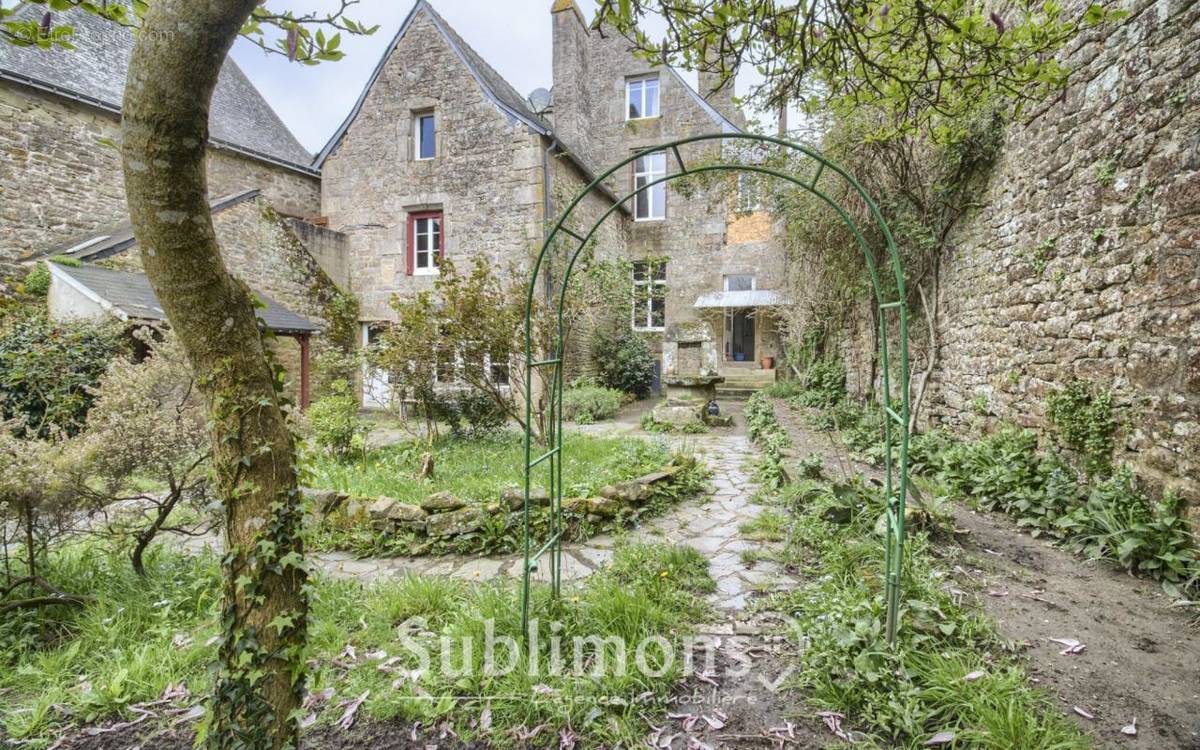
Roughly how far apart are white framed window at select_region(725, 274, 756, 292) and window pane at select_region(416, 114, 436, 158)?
7.87 metres

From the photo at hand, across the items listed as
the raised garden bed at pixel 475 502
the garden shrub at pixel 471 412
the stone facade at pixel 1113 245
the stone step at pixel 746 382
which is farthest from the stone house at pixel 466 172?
the stone facade at pixel 1113 245

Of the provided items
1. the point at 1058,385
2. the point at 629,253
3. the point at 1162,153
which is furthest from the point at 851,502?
the point at 629,253

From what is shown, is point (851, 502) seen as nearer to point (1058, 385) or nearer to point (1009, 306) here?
point (1058, 385)

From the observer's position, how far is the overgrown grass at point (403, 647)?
2.16 m

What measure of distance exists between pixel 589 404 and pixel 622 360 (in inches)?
130

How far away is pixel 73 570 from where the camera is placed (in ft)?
10.6

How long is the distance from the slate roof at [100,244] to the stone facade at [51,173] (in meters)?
0.16

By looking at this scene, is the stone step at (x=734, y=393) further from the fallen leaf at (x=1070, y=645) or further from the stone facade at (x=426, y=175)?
the fallen leaf at (x=1070, y=645)

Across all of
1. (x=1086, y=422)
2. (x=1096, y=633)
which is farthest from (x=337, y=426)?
(x=1086, y=422)

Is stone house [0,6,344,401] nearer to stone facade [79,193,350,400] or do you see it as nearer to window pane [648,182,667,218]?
stone facade [79,193,350,400]

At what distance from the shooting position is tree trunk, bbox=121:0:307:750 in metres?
1.48

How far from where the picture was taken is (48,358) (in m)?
6.57

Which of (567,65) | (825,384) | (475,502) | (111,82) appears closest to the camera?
(475,502)

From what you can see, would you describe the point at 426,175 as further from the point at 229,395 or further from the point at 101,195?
the point at 229,395
